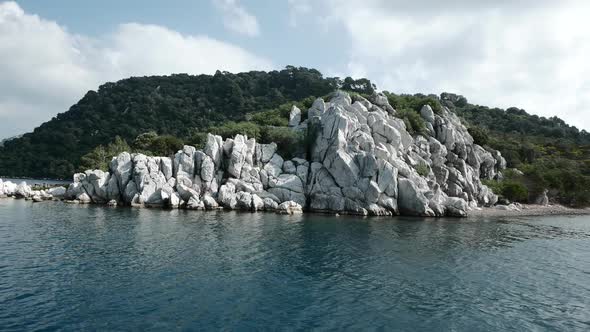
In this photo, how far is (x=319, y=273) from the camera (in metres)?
35.5

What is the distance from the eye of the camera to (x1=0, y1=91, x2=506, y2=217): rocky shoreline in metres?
78.6

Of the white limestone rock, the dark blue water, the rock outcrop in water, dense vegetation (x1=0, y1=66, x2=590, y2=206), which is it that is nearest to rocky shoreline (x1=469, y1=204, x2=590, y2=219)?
dense vegetation (x1=0, y1=66, x2=590, y2=206)

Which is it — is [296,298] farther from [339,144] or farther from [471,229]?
[339,144]

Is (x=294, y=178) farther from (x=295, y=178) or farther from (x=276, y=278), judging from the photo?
(x=276, y=278)

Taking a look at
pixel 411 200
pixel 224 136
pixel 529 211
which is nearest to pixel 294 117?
pixel 224 136

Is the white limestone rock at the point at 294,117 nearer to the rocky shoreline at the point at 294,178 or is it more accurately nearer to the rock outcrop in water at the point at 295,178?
the rocky shoreline at the point at 294,178

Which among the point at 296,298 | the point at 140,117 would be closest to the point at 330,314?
the point at 296,298

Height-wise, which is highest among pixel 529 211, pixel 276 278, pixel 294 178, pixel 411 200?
pixel 294 178

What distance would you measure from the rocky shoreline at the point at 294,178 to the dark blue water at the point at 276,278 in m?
19.3

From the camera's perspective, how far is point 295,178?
83.0 metres

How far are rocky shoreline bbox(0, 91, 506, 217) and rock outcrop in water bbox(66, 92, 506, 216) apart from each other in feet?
0.65

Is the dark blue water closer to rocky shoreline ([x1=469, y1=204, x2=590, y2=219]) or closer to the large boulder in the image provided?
the large boulder

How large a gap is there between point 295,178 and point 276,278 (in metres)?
50.1

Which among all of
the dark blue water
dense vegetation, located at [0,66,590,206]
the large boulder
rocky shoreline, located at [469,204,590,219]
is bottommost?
the dark blue water
